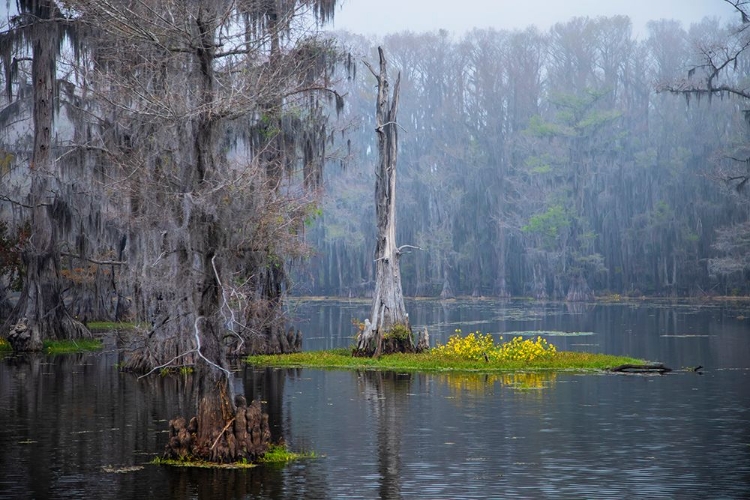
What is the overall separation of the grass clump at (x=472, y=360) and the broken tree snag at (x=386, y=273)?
2.14 ft

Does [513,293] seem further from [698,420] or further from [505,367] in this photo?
[698,420]

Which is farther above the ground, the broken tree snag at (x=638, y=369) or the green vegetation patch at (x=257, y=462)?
the broken tree snag at (x=638, y=369)

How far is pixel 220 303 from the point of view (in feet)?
60.1

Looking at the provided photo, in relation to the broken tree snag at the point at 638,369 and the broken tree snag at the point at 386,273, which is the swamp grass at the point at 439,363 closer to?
the broken tree snag at the point at 638,369

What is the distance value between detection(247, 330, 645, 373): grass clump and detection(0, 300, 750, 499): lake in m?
1.23

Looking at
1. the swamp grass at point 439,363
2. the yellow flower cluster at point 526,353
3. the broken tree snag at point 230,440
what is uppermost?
the yellow flower cluster at point 526,353

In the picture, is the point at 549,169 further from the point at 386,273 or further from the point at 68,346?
the point at 68,346

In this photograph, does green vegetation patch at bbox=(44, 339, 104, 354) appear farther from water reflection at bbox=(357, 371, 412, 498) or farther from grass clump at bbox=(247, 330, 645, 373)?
water reflection at bbox=(357, 371, 412, 498)

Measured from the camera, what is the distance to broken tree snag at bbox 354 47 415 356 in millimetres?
35625

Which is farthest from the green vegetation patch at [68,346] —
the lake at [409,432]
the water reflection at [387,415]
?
the water reflection at [387,415]

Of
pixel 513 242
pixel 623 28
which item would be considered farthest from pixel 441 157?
pixel 623 28

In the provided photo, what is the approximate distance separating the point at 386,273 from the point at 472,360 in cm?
414

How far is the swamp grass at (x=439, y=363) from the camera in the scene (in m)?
32.9

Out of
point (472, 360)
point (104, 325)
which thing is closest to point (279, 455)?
point (472, 360)
